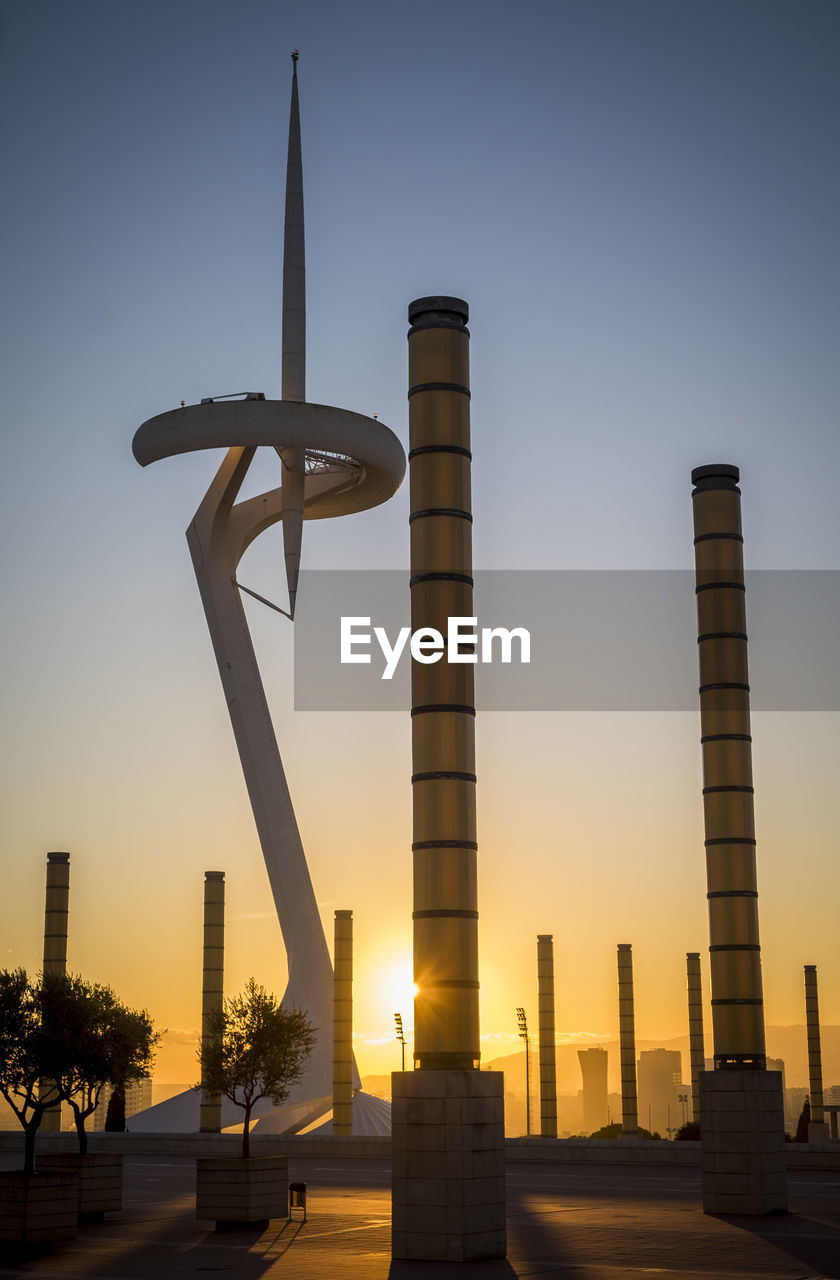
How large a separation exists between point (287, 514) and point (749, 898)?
29541 millimetres

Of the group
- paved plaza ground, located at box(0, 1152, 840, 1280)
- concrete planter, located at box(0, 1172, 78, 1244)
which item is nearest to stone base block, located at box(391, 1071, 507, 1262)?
paved plaza ground, located at box(0, 1152, 840, 1280)

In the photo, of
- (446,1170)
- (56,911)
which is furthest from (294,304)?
(446,1170)

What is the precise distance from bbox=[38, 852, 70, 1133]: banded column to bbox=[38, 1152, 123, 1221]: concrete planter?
98.7ft

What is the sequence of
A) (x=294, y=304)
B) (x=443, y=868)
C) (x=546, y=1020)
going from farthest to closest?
(x=546, y=1020), (x=294, y=304), (x=443, y=868)

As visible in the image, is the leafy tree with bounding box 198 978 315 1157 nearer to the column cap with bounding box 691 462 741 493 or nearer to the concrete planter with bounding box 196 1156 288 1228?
the concrete planter with bounding box 196 1156 288 1228

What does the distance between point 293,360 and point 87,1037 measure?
106 ft

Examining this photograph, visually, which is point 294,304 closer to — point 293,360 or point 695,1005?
point 293,360

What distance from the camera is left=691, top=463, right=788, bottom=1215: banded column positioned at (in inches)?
1092

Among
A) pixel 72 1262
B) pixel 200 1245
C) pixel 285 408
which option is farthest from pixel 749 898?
pixel 285 408

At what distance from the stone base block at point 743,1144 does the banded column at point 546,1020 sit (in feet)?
120

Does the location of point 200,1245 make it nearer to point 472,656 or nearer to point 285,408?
point 472,656

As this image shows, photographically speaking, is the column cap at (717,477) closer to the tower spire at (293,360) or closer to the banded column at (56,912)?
the tower spire at (293,360)

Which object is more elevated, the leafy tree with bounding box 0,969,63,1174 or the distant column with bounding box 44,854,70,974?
the distant column with bounding box 44,854,70,974

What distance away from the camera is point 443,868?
76.2 ft
